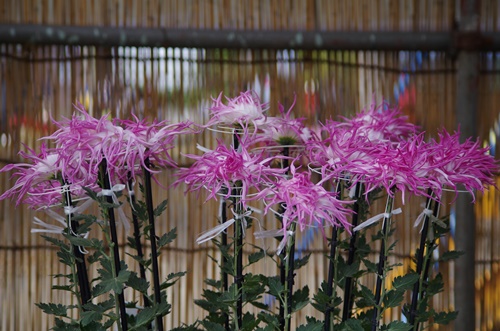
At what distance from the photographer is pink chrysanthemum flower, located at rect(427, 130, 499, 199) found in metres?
0.80

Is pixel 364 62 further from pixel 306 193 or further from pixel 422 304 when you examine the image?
pixel 306 193

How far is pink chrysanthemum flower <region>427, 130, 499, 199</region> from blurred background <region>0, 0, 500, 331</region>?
27.2 inches

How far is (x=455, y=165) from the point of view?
829mm

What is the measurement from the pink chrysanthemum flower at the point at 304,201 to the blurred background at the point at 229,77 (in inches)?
31.5

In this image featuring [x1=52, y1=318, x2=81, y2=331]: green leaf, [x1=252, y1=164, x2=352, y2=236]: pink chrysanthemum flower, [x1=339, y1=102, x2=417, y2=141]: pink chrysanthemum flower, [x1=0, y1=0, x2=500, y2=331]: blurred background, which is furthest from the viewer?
[x1=0, y1=0, x2=500, y2=331]: blurred background

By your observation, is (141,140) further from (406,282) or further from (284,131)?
(406,282)

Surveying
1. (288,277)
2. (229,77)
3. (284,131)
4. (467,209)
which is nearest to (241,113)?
(284,131)

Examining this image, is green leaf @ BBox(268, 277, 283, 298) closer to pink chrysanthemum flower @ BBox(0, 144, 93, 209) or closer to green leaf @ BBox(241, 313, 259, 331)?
green leaf @ BBox(241, 313, 259, 331)

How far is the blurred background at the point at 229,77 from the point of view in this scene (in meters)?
1.51

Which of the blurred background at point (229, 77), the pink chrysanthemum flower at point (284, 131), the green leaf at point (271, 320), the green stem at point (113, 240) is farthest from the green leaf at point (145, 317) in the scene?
the blurred background at point (229, 77)

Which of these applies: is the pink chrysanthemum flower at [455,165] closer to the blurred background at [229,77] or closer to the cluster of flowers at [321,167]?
the cluster of flowers at [321,167]

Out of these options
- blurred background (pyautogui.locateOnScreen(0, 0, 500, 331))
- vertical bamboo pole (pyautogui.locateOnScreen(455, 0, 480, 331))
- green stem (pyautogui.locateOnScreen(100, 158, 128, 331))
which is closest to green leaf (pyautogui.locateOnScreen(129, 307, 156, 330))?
green stem (pyautogui.locateOnScreen(100, 158, 128, 331))

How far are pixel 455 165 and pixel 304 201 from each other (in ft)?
0.68

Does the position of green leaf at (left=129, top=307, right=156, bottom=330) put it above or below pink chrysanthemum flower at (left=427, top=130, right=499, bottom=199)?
below
